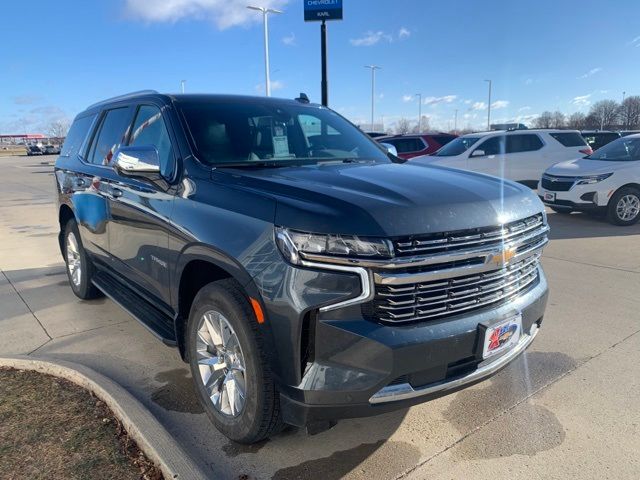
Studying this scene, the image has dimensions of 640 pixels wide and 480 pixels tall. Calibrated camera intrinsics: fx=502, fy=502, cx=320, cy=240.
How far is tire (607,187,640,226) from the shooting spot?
8891mm

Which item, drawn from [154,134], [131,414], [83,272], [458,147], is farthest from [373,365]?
[458,147]

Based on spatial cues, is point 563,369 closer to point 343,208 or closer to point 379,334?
point 379,334

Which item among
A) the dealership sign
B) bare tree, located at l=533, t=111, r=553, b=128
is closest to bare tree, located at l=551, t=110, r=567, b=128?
bare tree, located at l=533, t=111, r=553, b=128

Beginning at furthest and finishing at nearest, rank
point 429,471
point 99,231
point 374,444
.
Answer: point 99,231, point 374,444, point 429,471

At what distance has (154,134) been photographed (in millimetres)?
3572

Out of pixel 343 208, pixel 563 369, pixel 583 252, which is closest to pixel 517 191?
pixel 343 208

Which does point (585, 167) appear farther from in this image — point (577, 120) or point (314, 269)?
point (577, 120)

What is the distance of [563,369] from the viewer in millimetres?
3570

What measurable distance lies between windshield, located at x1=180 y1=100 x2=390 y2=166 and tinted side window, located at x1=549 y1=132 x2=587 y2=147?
10374 mm

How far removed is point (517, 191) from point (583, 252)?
193 inches

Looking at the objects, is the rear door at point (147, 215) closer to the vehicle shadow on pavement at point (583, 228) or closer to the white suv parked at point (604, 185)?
the vehicle shadow on pavement at point (583, 228)

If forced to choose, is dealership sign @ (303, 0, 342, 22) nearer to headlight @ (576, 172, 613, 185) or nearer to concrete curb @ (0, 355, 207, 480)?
headlight @ (576, 172, 613, 185)

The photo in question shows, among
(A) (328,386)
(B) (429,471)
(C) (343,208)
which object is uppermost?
(C) (343,208)

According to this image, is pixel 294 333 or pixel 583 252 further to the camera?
pixel 583 252
